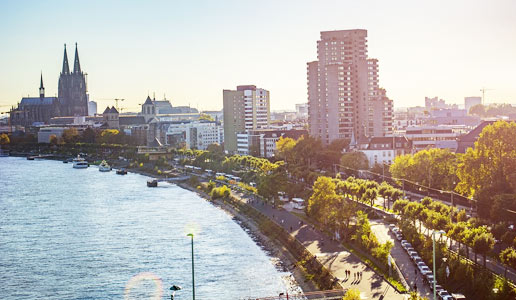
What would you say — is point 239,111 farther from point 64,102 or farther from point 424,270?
point 424,270

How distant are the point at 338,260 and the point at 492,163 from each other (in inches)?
369

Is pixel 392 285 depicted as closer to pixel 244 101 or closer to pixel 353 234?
pixel 353 234

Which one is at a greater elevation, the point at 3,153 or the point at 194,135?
the point at 194,135

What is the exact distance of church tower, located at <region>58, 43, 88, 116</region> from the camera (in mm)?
122625

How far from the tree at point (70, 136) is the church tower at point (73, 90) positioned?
620 inches

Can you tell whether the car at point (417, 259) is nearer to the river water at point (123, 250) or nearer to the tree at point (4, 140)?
the river water at point (123, 250)

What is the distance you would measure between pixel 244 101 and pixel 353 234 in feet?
171

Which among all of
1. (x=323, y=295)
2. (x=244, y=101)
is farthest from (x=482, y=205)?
(x=244, y=101)

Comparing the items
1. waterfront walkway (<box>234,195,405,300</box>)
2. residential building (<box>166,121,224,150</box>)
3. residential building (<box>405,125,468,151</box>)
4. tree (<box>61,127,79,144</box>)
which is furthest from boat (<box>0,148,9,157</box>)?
waterfront walkway (<box>234,195,405,300</box>)

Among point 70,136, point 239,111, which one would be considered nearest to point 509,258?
point 239,111

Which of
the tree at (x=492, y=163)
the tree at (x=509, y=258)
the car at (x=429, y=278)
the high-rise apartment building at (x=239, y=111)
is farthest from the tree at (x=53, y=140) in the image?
the tree at (x=509, y=258)

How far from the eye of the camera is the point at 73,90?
124125 millimetres

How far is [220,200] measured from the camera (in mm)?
45938

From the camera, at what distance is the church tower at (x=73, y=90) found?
123 m
